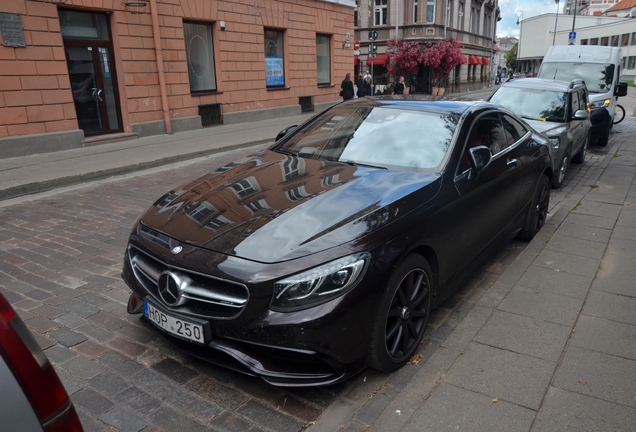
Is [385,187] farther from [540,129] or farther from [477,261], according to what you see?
[540,129]

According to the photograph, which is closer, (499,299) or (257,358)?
(257,358)

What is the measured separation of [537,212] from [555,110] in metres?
3.61

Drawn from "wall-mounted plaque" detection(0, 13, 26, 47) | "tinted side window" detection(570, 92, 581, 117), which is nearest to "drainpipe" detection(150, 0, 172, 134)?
"wall-mounted plaque" detection(0, 13, 26, 47)

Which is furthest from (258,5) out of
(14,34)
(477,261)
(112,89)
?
(477,261)

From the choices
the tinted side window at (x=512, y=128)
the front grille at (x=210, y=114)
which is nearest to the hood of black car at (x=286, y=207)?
the tinted side window at (x=512, y=128)

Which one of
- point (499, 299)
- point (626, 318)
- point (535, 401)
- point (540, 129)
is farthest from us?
point (540, 129)

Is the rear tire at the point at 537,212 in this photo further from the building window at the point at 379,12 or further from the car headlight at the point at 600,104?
the building window at the point at 379,12

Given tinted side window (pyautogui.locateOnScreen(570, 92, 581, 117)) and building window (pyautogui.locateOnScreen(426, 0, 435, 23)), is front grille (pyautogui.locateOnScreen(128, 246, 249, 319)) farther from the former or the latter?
building window (pyautogui.locateOnScreen(426, 0, 435, 23))

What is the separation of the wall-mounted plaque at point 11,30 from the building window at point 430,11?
1396 inches

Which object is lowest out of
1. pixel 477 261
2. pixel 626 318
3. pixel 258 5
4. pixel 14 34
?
pixel 626 318

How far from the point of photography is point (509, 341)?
10.9 ft

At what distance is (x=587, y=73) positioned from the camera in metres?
13.2

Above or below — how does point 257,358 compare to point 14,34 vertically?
below

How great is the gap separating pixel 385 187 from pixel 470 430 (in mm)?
1558
